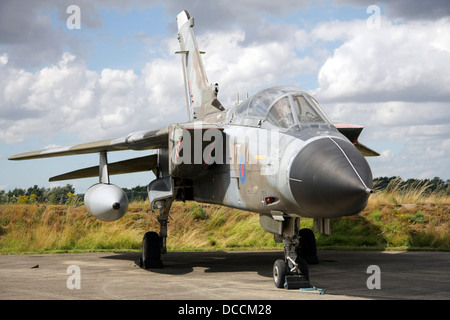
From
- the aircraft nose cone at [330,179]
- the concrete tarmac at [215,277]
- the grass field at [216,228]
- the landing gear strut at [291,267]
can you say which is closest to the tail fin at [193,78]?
the concrete tarmac at [215,277]

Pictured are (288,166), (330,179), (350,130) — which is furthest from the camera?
(350,130)

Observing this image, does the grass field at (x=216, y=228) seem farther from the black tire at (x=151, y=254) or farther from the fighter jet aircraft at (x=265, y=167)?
the black tire at (x=151, y=254)

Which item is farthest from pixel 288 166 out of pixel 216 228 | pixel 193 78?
pixel 216 228

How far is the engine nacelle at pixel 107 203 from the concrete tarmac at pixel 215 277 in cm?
118

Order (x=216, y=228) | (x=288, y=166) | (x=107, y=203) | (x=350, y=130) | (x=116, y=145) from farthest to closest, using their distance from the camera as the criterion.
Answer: (x=216, y=228) < (x=116, y=145) < (x=107, y=203) < (x=350, y=130) < (x=288, y=166)

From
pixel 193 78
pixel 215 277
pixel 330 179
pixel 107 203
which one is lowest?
pixel 215 277

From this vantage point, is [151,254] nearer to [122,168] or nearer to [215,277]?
[215,277]

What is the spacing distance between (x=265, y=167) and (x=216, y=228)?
36.3ft

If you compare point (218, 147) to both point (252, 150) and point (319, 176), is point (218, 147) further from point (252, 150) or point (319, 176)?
point (319, 176)

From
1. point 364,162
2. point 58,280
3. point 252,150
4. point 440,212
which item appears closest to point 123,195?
point 58,280

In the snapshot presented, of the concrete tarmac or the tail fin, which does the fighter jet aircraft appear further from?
the concrete tarmac

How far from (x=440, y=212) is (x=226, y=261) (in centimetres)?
788

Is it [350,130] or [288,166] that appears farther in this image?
[350,130]

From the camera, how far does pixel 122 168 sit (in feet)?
51.3
